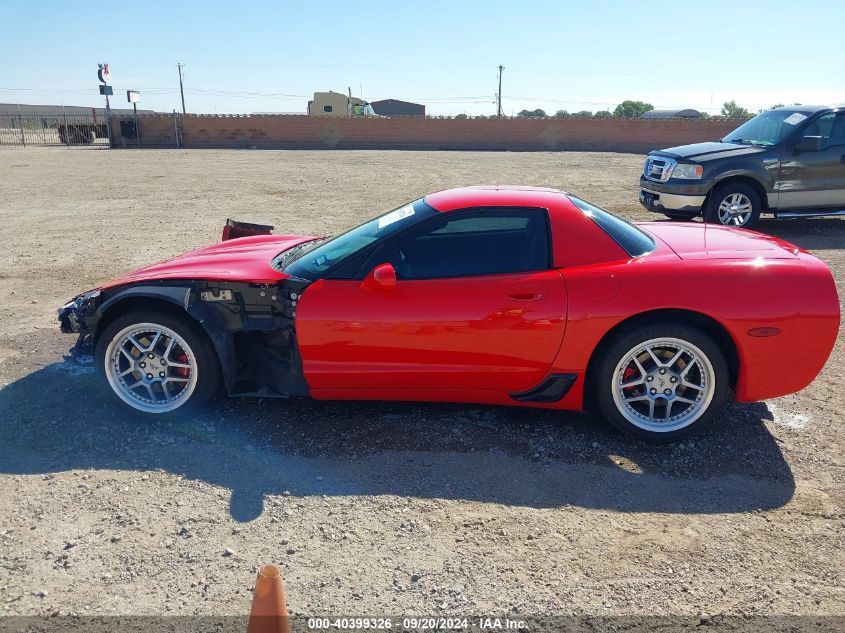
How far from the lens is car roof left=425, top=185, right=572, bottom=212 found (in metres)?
3.97

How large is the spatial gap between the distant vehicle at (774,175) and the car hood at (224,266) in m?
6.95

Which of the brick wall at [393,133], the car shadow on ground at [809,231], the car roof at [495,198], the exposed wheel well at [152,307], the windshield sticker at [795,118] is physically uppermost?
the brick wall at [393,133]

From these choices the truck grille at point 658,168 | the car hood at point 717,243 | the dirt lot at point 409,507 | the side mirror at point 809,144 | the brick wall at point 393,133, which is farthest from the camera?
the brick wall at point 393,133

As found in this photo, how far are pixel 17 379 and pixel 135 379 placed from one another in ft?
4.15

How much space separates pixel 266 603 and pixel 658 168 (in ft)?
31.8

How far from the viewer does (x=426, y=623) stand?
2479mm

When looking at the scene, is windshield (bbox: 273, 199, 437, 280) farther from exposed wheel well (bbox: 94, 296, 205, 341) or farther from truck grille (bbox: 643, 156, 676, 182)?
truck grille (bbox: 643, 156, 676, 182)

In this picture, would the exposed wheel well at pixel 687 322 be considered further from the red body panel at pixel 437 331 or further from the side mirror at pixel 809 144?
the side mirror at pixel 809 144

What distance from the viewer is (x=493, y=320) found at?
367 cm

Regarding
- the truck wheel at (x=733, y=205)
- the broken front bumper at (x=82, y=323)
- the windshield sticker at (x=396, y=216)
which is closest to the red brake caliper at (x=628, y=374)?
the windshield sticker at (x=396, y=216)

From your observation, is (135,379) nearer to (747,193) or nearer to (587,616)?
(587,616)

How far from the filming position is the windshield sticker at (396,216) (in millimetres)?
4109

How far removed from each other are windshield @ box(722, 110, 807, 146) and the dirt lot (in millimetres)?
5973

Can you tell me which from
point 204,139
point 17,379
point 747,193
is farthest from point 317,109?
point 17,379
